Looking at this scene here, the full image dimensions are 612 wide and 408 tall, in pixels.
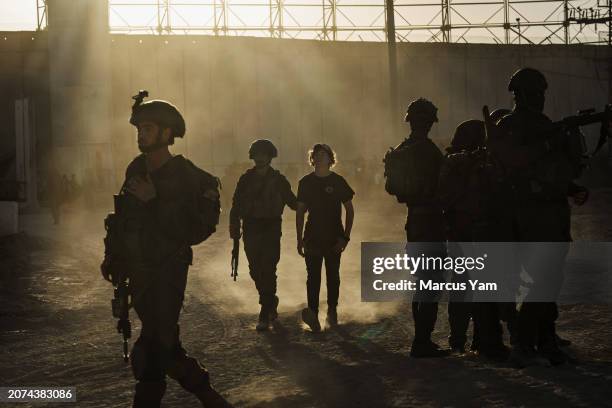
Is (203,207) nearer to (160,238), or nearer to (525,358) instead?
(160,238)

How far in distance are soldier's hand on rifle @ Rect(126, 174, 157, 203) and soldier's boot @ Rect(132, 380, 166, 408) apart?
0.97 m

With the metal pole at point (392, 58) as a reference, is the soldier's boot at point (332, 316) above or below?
below

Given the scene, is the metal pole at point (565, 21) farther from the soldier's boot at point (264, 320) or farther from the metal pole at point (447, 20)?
the soldier's boot at point (264, 320)

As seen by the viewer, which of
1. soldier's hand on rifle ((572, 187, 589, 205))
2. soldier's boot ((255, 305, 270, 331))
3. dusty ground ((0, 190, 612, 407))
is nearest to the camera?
dusty ground ((0, 190, 612, 407))

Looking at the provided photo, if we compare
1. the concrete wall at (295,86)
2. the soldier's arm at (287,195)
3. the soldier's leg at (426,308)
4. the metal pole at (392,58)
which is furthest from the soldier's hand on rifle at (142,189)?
the concrete wall at (295,86)

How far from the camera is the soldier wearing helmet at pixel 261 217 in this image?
9742mm

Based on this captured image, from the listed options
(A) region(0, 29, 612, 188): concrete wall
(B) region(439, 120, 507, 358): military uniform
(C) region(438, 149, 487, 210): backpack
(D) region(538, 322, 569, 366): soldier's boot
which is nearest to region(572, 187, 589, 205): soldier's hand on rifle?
(B) region(439, 120, 507, 358): military uniform

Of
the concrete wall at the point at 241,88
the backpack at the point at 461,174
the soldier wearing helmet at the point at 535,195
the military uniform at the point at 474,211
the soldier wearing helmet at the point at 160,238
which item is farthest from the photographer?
the concrete wall at the point at 241,88

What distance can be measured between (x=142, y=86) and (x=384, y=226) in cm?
2291

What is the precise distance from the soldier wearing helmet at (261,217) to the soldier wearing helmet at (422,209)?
226 centimetres

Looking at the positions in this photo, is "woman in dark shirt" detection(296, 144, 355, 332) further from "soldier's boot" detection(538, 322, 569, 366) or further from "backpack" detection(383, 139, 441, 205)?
"soldier's boot" detection(538, 322, 569, 366)

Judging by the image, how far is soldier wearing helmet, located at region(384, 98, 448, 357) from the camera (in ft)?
24.9

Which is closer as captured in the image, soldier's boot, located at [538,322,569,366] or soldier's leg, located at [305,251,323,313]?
soldier's boot, located at [538,322,569,366]

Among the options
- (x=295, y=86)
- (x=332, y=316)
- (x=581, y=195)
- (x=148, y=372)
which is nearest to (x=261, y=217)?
(x=332, y=316)
